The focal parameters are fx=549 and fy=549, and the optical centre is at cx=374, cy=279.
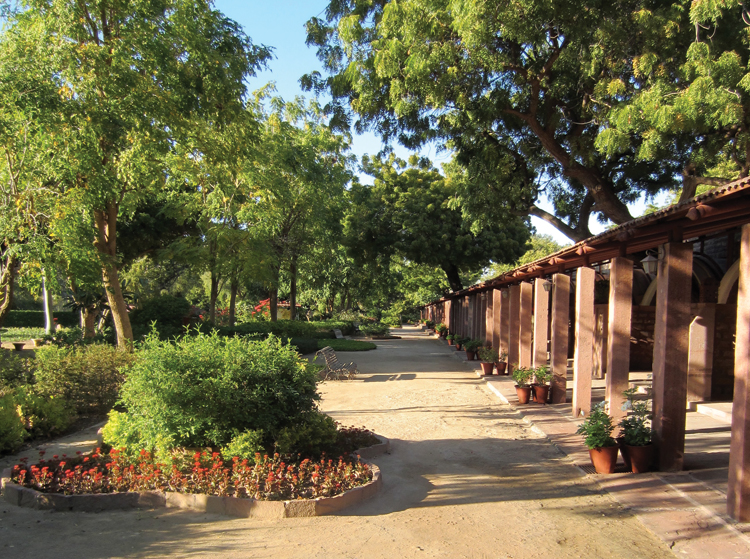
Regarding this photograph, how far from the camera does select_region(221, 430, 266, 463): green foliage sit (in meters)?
5.84

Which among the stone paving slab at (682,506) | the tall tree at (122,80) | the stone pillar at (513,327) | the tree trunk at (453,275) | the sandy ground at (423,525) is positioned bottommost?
the sandy ground at (423,525)

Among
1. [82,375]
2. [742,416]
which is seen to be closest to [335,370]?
[82,375]

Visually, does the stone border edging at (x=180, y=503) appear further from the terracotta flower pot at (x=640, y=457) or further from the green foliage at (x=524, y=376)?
the green foliage at (x=524, y=376)

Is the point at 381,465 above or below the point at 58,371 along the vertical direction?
below

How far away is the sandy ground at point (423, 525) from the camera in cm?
446

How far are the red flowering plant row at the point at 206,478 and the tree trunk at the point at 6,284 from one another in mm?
3721

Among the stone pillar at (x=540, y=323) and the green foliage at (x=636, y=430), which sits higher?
the stone pillar at (x=540, y=323)

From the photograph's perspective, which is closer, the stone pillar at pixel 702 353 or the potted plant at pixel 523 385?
the stone pillar at pixel 702 353

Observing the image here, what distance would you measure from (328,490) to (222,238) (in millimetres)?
13524

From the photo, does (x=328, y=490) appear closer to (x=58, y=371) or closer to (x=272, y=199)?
(x=58, y=371)

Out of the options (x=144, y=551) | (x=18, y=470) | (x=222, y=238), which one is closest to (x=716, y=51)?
(x=144, y=551)

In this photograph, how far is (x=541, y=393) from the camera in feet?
35.6

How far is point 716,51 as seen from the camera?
10.3m

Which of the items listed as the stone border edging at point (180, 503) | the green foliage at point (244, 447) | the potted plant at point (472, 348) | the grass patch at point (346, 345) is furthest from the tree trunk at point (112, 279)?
the grass patch at point (346, 345)
